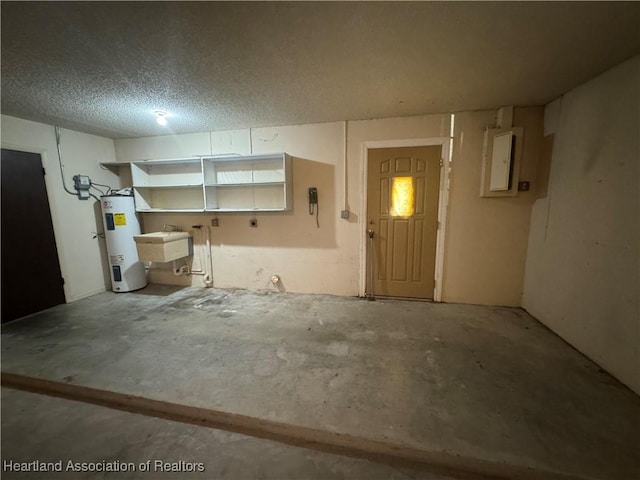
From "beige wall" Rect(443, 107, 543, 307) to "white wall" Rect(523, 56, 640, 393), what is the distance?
23cm

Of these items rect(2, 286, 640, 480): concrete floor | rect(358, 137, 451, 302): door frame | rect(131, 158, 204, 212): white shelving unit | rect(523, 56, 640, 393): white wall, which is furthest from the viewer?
rect(131, 158, 204, 212): white shelving unit

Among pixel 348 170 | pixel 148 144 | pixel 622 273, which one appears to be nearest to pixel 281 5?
pixel 348 170

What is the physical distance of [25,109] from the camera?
2742 millimetres

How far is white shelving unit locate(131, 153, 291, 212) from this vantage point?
11.7ft

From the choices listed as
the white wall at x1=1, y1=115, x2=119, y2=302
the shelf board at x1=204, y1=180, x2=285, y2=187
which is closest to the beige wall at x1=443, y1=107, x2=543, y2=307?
the shelf board at x1=204, y1=180, x2=285, y2=187

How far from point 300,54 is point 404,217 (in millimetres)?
2175

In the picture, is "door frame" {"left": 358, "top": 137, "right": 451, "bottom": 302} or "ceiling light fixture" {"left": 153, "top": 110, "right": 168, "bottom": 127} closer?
"ceiling light fixture" {"left": 153, "top": 110, "right": 168, "bottom": 127}

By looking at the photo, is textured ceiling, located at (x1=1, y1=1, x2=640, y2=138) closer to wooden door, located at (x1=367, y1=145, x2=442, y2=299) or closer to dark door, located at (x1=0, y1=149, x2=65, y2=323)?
wooden door, located at (x1=367, y1=145, x2=442, y2=299)

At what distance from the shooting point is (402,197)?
3244 mm

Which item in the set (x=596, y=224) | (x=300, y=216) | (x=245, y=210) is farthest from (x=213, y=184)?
(x=596, y=224)

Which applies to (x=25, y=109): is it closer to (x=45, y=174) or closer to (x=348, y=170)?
(x=45, y=174)

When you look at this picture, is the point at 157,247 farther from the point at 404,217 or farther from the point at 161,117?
the point at 404,217

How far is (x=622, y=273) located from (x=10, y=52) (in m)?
4.53

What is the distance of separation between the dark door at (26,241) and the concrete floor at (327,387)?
34cm
